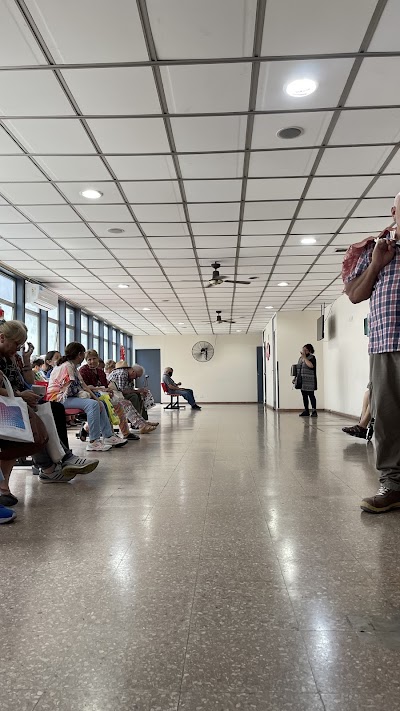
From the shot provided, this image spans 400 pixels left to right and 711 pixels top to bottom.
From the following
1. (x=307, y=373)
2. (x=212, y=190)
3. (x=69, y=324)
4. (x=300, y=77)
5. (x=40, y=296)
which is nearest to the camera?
(x=300, y=77)

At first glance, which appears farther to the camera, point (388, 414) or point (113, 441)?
point (113, 441)

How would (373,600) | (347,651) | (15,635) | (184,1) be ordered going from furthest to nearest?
(184,1) < (373,600) < (15,635) < (347,651)

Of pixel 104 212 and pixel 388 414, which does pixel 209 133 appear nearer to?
pixel 104 212


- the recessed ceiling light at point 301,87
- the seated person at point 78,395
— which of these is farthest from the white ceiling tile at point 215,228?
the recessed ceiling light at point 301,87

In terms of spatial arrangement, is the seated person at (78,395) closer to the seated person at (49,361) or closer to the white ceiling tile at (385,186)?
the seated person at (49,361)

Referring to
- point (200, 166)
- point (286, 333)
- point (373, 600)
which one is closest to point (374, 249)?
point (373, 600)

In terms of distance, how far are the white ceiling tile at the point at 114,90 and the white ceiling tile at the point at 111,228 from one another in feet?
8.43

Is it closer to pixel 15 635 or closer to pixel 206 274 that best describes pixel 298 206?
pixel 206 274

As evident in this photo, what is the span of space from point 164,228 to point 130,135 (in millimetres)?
2363

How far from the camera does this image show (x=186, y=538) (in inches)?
80.7

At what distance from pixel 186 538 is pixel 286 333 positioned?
1211 cm

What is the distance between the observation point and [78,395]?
191 inches

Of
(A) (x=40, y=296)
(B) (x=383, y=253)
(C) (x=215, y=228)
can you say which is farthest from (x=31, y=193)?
(A) (x=40, y=296)

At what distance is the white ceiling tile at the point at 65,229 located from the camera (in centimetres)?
627
